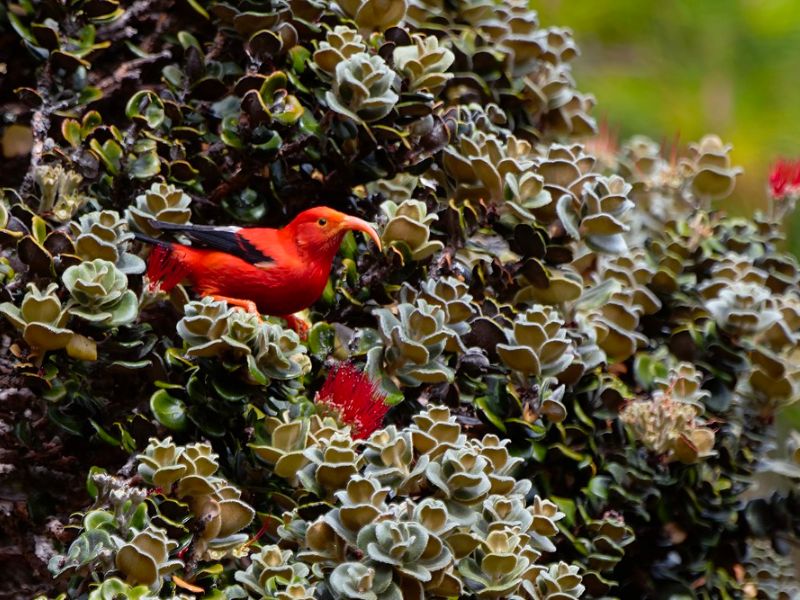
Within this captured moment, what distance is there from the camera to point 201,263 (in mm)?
1665

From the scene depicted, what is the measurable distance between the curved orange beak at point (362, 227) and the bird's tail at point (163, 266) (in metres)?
0.27

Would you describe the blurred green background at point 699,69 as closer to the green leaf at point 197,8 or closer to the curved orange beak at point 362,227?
the green leaf at point 197,8

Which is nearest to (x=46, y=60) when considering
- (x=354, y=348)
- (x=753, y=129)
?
(x=354, y=348)

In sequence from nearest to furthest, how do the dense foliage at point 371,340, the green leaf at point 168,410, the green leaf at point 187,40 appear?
1. the dense foliage at point 371,340
2. the green leaf at point 168,410
3. the green leaf at point 187,40

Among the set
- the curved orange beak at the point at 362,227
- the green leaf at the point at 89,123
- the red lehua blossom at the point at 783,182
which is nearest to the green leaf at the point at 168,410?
the curved orange beak at the point at 362,227

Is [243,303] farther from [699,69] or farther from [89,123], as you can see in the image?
[699,69]

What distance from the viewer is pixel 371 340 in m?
1.62

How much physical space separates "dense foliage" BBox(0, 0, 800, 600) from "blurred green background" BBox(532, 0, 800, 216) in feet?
6.24

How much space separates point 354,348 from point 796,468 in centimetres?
98

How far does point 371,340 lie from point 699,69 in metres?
3.10

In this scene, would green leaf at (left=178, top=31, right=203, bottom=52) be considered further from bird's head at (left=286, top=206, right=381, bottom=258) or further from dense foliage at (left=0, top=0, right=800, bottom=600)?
bird's head at (left=286, top=206, right=381, bottom=258)

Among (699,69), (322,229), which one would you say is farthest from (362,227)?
(699,69)

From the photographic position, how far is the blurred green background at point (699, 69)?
408 cm

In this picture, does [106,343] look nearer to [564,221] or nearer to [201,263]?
[201,263]
